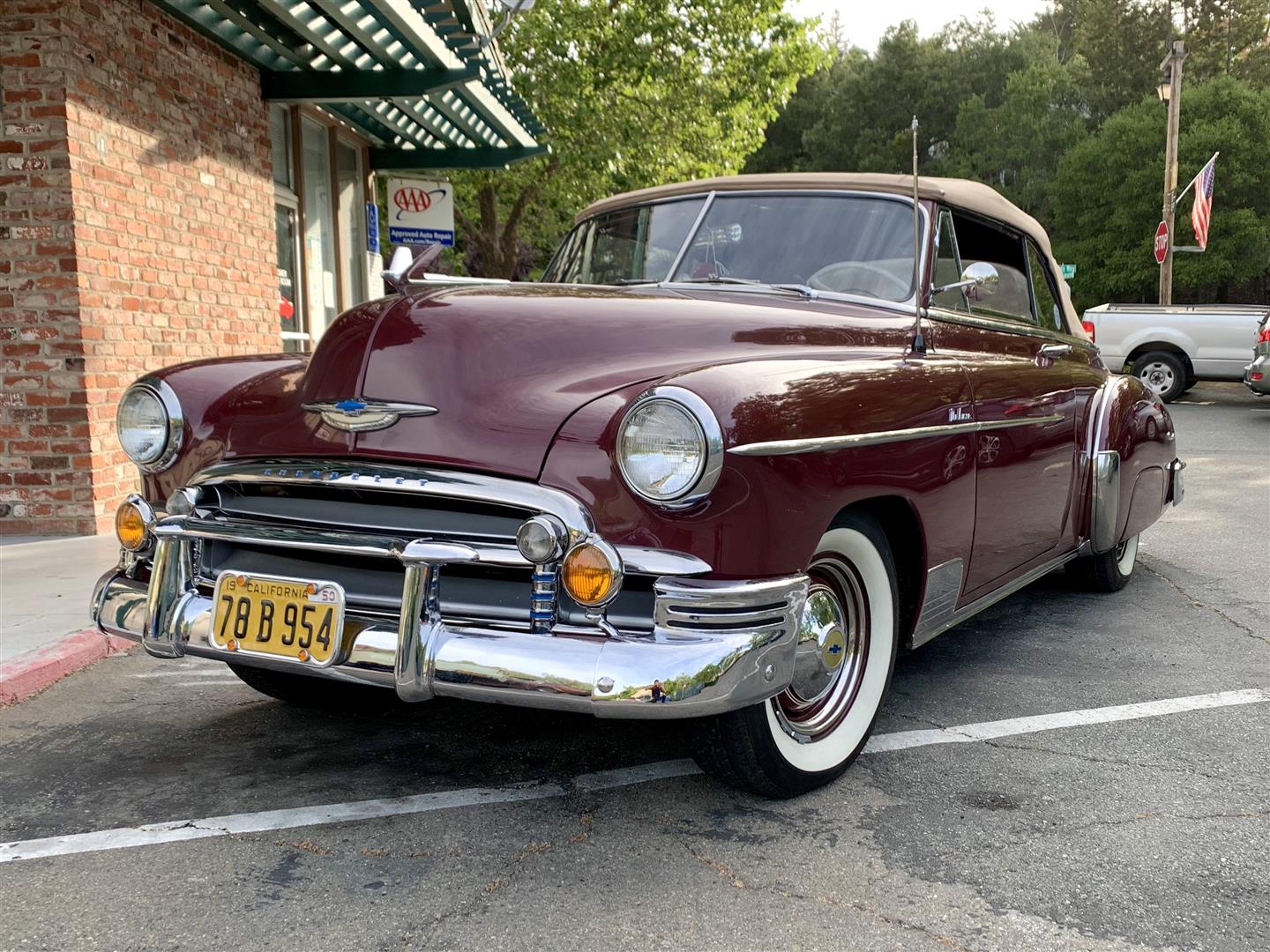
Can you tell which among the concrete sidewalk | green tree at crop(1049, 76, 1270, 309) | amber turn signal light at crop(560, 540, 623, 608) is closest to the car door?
amber turn signal light at crop(560, 540, 623, 608)

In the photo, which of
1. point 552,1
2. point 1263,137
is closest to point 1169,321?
point 552,1

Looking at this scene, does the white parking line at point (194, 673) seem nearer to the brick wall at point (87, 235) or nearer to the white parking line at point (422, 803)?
the white parking line at point (422, 803)

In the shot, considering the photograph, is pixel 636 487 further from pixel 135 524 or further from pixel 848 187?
pixel 848 187

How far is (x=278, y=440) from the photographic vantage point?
2822 millimetres

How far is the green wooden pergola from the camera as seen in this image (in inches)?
298

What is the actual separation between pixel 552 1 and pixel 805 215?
1445cm

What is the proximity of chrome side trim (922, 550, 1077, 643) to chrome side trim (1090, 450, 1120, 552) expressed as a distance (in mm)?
131

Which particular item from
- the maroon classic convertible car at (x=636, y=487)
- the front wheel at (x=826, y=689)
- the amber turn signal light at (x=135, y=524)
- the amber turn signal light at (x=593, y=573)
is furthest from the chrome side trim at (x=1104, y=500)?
the amber turn signal light at (x=135, y=524)

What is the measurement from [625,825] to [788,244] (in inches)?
76.0

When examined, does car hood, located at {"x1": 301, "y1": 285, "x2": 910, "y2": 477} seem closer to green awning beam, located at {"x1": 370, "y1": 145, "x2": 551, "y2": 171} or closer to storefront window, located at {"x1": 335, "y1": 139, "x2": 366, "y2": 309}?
storefront window, located at {"x1": 335, "y1": 139, "x2": 366, "y2": 309}

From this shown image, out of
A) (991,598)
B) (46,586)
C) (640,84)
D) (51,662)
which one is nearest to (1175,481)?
(991,598)

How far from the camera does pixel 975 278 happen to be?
367 centimetres

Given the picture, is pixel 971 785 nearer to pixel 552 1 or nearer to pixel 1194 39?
pixel 552 1

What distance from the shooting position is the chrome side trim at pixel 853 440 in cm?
245
